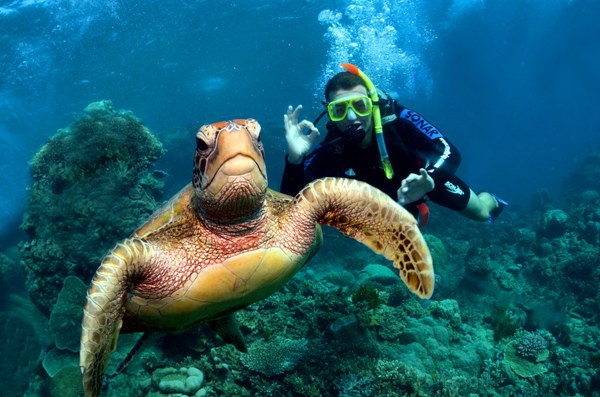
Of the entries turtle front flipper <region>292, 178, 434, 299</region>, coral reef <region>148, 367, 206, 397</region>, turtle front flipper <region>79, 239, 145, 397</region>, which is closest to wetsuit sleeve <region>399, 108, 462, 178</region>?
turtle front flipper <region>292, 178, 434, 299</region>

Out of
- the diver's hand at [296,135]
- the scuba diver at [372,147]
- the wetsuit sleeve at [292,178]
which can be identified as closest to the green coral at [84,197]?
the wetsuit sleeve at [292,178]

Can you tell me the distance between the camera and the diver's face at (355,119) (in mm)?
3986

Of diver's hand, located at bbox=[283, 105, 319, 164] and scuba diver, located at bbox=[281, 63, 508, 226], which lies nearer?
diver's hand, located at bbox=[283, 105, 319, 164]

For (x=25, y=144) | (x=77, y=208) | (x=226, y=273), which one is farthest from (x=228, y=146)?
(x=25, y=144)

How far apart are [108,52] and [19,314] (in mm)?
24927

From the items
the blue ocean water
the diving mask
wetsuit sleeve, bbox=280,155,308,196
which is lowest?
the blue ocean water

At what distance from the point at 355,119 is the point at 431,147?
1016mm

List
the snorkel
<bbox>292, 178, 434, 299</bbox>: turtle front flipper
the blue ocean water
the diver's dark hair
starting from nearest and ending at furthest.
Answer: <bbox>292, 178, 434, 299</bbox>: turtle front flipper → the snorkel → the diver's dark hair → the blue ocean water

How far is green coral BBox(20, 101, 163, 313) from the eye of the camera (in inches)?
245

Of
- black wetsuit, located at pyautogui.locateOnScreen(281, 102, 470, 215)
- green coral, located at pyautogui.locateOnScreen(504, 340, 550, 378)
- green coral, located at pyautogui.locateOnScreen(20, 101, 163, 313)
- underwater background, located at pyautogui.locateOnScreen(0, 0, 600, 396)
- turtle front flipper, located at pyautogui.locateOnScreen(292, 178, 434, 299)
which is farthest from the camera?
green coral, located at pyautogui.locateOnScreen(20, 101, 163, 313)

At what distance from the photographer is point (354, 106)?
13.1 ft

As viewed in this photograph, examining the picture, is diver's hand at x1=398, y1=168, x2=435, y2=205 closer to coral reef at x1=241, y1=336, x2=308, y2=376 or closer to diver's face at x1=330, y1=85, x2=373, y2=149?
diver's face at x1=330, y1=85, x2=373, y2=149

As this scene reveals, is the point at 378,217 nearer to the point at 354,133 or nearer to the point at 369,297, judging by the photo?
the point at 354,133

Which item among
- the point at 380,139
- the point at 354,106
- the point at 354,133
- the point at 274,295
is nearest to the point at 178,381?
the point at 274,295
